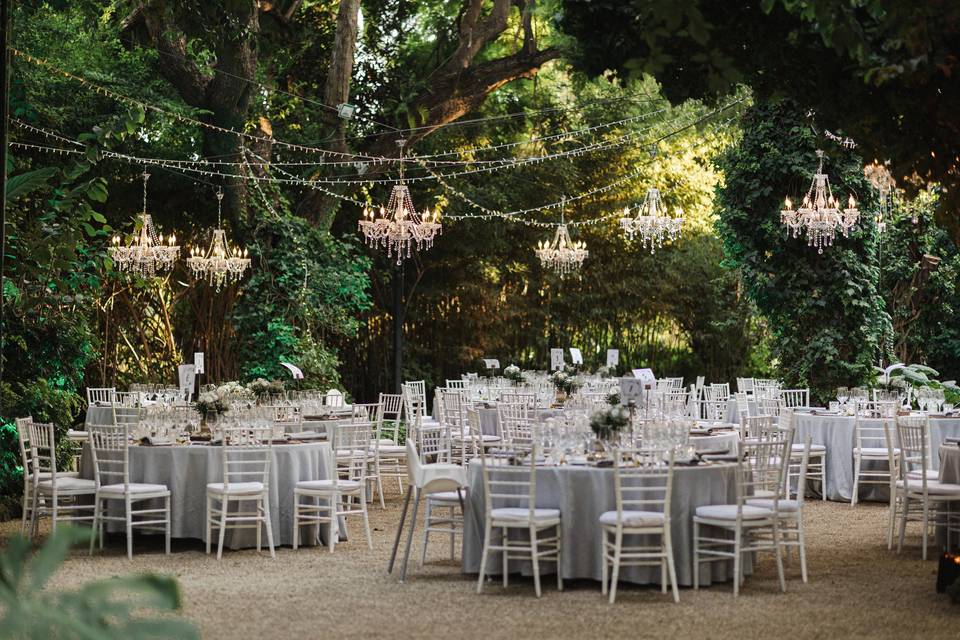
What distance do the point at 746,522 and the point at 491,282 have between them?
12698 millimetres

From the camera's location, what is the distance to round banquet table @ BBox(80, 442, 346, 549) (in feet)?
28.1

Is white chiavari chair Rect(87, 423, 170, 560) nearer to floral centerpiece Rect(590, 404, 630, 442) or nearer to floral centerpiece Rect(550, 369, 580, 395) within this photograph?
floral centerpiece Rect(590, 404, 630, 442)

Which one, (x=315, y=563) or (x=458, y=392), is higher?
(x=458, y=392)

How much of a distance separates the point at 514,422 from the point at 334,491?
2837 millimetres

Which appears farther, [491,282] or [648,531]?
[491,282]

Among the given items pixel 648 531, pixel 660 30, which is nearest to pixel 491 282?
pixel 648 531

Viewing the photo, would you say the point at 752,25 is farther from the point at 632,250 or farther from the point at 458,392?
the point at 632,250

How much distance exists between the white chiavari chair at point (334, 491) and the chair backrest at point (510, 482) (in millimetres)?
1586

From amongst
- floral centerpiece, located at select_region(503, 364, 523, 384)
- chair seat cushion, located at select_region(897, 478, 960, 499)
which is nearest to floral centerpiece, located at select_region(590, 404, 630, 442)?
chair seat cushion, located at select_region(897, 478, 960, 499)

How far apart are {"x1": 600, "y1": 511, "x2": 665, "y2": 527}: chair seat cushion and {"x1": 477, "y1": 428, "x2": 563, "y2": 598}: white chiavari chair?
33 cm

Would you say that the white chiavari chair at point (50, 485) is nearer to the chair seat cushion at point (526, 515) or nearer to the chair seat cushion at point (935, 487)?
the chair seat cushion at point (526, 515)

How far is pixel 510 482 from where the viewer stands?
22.8 ft

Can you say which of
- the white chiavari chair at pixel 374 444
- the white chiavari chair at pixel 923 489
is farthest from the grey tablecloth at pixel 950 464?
the white chiavari chair at pixel 374 444

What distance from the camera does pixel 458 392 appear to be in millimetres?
13047
